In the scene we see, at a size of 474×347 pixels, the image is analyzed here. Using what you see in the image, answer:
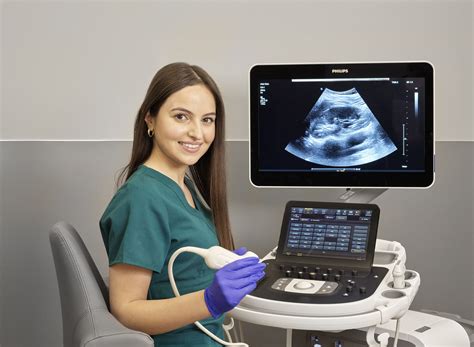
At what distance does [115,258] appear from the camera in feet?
4.33

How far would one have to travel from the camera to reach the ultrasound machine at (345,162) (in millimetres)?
1594

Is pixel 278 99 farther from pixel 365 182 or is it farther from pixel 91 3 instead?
pixel 91 3

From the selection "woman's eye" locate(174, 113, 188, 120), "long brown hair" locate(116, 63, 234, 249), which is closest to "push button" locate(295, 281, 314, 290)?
"long brown hair" locate(116, 63, 234, 249)

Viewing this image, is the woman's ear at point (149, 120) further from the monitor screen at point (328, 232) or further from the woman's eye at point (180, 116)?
the monitor screen at point (328, 232)

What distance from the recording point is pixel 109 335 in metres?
1.21

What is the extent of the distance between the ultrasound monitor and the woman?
0.23 metres

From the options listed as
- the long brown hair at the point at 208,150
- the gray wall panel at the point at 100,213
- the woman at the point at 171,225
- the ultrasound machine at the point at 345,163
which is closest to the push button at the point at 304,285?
the ultrasound machine at the point at 345,163

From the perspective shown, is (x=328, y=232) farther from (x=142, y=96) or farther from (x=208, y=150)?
(x=142, y=96)

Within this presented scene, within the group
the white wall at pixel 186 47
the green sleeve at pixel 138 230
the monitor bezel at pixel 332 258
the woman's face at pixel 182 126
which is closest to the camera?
the green sleeve at pixel 138 230

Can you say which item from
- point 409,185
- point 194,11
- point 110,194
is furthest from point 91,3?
point 409,185

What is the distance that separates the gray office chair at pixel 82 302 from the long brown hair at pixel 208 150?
0.71 ft

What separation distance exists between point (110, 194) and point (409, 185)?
1039 millimetres

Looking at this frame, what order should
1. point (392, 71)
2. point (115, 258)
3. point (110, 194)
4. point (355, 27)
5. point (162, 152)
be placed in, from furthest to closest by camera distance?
point (110, 194) < point (355, 27) < point (392, 71) < point (162, 152) < point (115, 258)

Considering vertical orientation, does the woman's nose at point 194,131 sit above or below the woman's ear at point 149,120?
below
